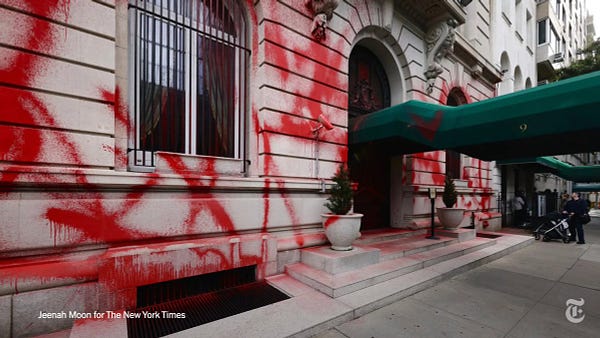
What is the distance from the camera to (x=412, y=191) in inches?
→ 341

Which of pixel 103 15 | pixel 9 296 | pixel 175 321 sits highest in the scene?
pixel 103 15

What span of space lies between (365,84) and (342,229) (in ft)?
17.4

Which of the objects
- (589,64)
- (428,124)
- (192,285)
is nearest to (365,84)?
(428,124)

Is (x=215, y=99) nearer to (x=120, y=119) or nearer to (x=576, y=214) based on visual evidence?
(x=120, y=119)

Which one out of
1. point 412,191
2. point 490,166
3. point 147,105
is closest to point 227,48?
point 147,105

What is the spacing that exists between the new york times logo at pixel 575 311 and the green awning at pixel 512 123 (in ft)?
9.36

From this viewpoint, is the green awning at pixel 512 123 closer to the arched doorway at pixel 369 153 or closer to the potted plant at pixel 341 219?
the arched doorway at pixel 369 153

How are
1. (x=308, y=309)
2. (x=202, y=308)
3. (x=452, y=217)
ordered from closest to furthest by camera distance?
(x=308, y=309)
(x=202, y=308)
(x=452, y=217)

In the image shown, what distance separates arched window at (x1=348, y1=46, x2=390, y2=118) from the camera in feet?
26.4

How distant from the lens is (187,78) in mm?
4941

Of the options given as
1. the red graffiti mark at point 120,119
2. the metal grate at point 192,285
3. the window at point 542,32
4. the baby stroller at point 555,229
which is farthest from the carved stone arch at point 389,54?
the window at point 542,32

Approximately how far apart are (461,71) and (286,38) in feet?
30.8

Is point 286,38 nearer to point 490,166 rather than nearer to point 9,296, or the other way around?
point 9,296

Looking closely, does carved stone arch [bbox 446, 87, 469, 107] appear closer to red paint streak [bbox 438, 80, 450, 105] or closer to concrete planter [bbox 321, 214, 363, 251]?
red paint streak [bbox 438, 80, 450, 105]
